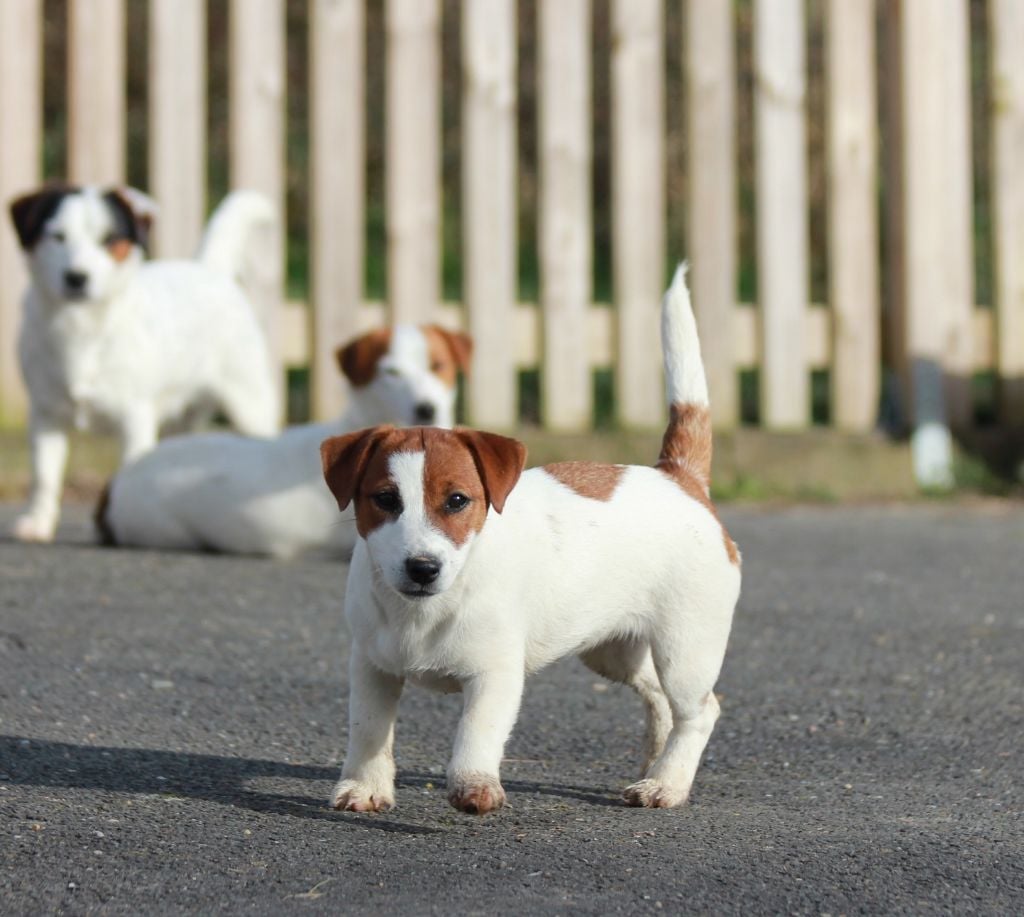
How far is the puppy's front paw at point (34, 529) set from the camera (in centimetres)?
646

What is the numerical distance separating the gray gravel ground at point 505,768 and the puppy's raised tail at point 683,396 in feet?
2.15

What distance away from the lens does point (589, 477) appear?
3.65 metres

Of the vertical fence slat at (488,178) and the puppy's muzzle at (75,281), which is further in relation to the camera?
the vertical fence slat at (488,178)

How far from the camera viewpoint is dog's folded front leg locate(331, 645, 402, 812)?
11.0 feet

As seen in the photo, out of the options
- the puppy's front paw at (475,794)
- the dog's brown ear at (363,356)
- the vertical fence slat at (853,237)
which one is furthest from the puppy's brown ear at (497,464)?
the vertical fence slat at (853,237)

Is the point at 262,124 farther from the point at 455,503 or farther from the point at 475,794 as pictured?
the point at 475,794

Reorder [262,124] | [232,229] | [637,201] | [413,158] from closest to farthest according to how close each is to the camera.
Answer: [232,229]
[262,124]
[413,158]
[637,201]

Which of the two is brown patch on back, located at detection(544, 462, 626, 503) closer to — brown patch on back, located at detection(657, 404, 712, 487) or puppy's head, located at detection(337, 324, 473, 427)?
brown patch on back, located at detection(657, 404, 712, 487)

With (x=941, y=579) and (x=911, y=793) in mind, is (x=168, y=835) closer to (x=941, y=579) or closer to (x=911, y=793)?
(x=911, y=793)

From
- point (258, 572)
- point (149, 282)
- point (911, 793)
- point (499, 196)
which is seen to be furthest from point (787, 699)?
point (499, 196)

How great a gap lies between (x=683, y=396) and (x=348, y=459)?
2.83 feet

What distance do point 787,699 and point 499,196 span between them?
168 inches

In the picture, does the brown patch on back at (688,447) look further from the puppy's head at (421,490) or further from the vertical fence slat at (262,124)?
the vertical fence slat at (262,124)

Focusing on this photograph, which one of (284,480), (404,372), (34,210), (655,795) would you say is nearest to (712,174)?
(404,372)
